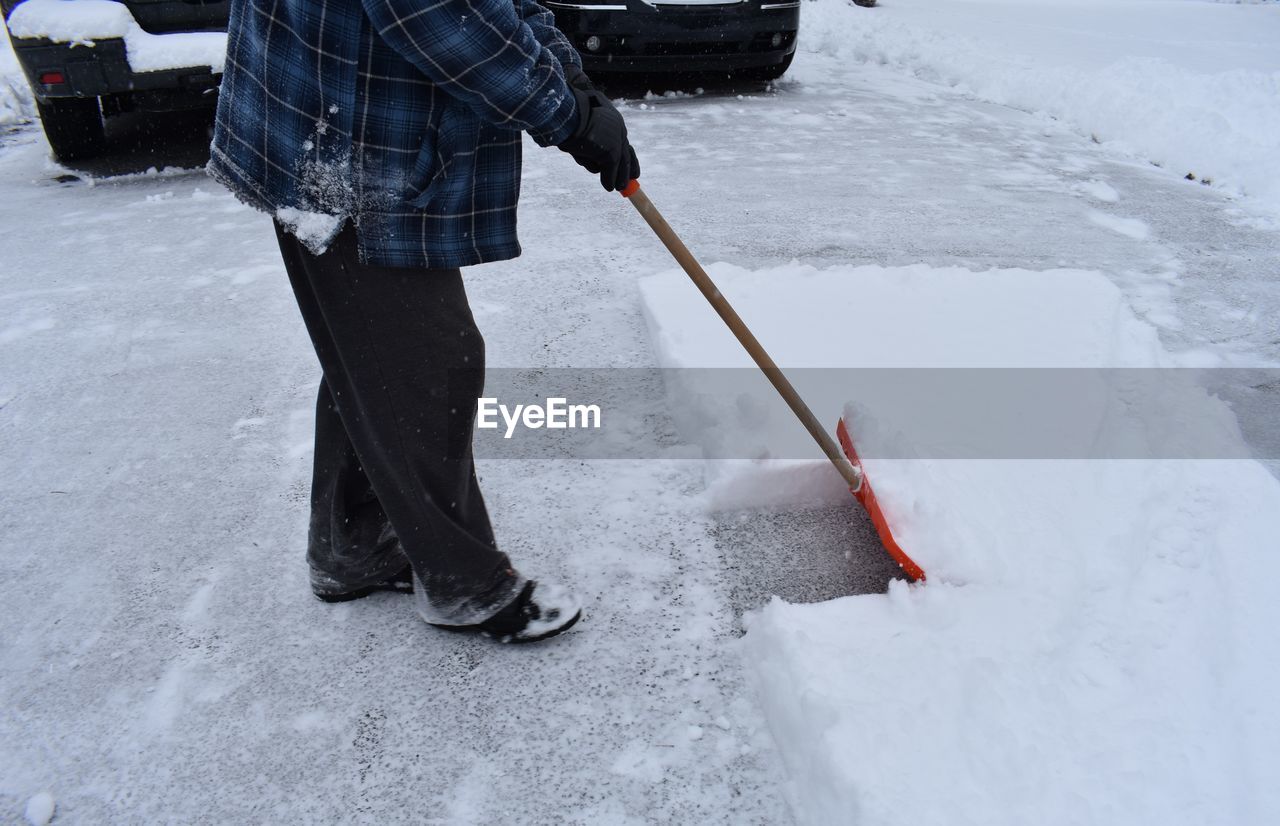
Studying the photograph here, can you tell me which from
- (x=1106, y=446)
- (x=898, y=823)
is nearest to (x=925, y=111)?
(x=1106, y=446)

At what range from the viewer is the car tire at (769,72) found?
696cm

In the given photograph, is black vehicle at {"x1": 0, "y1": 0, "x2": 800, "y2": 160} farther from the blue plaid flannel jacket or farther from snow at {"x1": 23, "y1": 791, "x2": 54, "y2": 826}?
snow at {"x1": 23, "y1": 791, "x2": 54, "y2": 826}

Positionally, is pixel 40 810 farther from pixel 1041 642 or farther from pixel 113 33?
pixel 113 33

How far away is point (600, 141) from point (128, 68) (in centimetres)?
402

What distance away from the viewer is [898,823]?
1348 millimetres

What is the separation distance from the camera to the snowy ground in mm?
1601

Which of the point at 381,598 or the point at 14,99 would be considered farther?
the point at 14,99

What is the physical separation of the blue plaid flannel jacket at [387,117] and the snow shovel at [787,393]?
412 mm

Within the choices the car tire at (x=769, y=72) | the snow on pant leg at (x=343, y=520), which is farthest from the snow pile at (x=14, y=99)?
the snow on pant leg at (x=343, y=520)

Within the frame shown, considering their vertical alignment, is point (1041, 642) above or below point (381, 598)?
above

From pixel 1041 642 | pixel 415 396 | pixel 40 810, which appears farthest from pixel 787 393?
pixel 40 810

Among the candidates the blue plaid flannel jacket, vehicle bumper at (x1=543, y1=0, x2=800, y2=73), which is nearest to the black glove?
the blue plaid flannel jacket

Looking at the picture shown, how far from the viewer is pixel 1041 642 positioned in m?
1.69

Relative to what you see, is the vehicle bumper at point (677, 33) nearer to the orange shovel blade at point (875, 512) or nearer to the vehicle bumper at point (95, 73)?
the vehicle bumper at point (95, 73)
